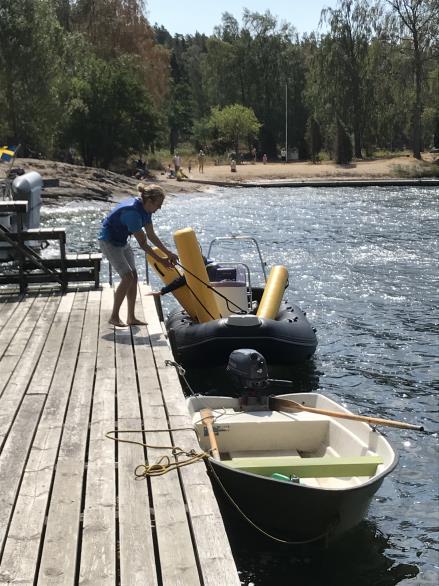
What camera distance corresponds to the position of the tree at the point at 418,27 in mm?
53094

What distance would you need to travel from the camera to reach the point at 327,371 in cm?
1078

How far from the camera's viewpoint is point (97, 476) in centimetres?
482

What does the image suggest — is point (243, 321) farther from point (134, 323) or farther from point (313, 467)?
point (313, 467)

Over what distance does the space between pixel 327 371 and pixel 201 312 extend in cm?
198

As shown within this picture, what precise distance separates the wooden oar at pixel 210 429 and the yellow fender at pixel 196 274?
307 centimetres

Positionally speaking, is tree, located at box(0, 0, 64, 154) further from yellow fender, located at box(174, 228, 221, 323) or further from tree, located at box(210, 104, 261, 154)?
yellow fender, located at box(174, 228, 221, 323)

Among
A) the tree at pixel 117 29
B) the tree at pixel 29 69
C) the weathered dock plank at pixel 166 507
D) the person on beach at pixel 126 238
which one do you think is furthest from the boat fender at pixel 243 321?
the tree at pixel 117 29

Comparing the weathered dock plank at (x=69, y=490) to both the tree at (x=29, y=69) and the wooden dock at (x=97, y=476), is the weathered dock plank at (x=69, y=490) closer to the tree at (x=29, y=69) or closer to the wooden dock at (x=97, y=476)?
the wooden dock at (x=97, y=476)

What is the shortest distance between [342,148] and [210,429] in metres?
51.7

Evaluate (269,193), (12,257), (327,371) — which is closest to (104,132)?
(269,193)

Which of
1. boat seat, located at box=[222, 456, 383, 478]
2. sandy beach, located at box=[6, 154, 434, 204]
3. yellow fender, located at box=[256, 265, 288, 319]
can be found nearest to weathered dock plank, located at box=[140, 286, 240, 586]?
boat seat, located at box=[222, 456, 383, 478]

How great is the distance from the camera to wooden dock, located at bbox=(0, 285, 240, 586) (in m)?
3.82

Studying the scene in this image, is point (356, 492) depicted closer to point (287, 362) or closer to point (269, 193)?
point (287, 362)

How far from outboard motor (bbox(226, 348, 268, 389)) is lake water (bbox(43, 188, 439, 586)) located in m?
1.39
